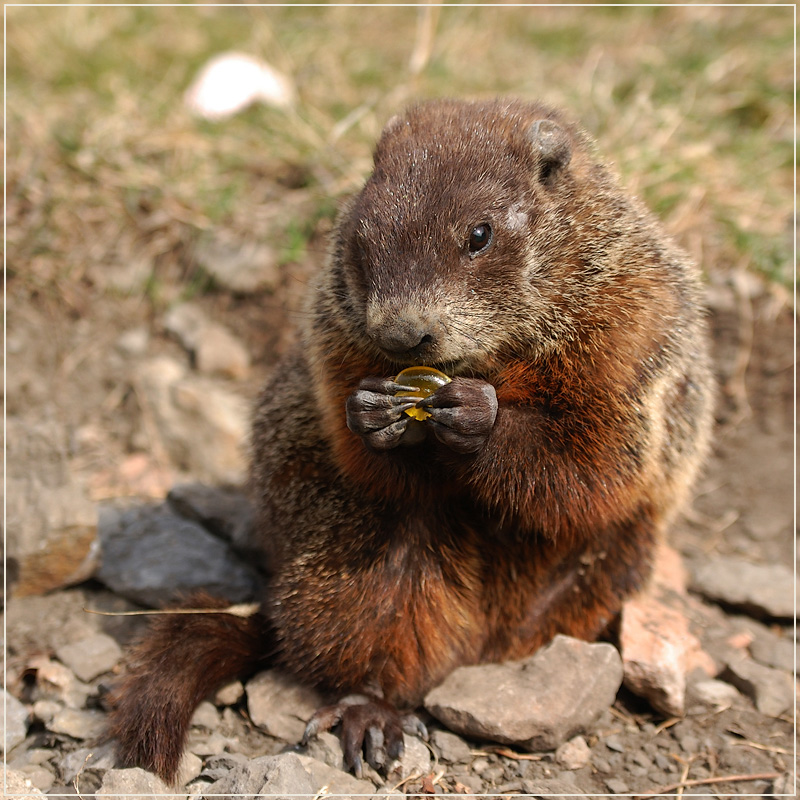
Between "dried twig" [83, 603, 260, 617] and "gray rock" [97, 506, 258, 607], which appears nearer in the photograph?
"dried twig" [83, 603, 260, 617]

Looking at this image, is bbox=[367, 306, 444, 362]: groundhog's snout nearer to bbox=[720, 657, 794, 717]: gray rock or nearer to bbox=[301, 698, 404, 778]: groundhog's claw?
A: bbox=[301, 698, 404, 778]: groundhog's claw

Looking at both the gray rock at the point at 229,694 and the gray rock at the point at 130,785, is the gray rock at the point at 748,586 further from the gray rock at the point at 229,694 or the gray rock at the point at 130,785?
the gray rock at the point at 130,785

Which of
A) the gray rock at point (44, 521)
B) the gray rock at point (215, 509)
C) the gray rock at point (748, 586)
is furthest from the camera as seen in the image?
the gray rock at point (215, 509)

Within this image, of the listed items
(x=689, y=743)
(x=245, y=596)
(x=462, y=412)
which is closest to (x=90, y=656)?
(x=245, y=596)

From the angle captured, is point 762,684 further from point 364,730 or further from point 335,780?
point 335,780

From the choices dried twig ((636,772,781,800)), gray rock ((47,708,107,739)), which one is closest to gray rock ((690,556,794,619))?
dried twig ((636,772,781,800))

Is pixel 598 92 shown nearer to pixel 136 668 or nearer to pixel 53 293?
pixel 53 293

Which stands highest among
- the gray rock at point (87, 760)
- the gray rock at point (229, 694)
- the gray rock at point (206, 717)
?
the gray rock at point (229, 694)

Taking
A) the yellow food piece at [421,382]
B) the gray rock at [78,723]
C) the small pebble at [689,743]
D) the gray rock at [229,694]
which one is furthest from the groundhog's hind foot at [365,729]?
the yellow food piece at [421,382]

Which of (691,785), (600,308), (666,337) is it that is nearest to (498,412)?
(600,308)
